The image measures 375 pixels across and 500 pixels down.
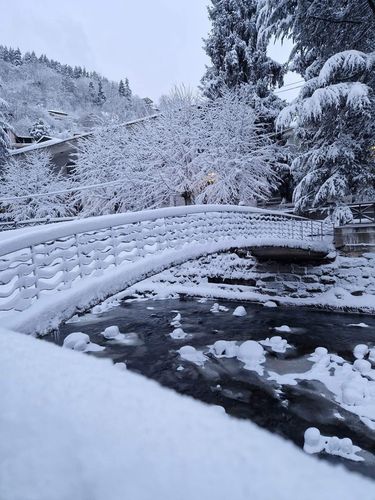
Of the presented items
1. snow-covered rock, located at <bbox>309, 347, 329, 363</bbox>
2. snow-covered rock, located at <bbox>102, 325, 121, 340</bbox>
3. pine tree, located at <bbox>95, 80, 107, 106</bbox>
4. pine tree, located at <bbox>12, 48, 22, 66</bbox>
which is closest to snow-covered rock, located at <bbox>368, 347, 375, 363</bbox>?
snow-covered rock, located at <bbox>309, 347, 329, 363</bbox>

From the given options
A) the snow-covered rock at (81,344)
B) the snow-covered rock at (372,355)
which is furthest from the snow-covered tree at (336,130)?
the snow-covered rock at (81,344)

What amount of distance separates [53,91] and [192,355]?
105709 millimetres

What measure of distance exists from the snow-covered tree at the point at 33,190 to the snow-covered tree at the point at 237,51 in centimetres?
1373

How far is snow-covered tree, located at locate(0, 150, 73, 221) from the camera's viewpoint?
24.5 meters

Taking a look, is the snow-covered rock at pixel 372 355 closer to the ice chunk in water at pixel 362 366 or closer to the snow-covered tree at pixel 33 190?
the ice chunk in water at pixel 362 366

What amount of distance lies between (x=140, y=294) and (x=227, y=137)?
1007 centimetres

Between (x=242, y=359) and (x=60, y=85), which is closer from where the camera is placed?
(x=242, y=359)

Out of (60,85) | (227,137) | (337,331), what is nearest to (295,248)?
(337,331)

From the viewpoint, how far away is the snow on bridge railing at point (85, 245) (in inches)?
182

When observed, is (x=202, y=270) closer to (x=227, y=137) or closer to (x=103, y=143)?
(x=227, y=137)

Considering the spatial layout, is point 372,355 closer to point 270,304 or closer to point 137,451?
point 270,304

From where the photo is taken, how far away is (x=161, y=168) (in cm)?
1917

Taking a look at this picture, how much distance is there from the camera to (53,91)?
93938mm

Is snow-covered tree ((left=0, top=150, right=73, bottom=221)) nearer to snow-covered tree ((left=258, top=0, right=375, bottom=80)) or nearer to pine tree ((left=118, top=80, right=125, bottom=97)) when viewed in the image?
snow-covered tree ((left=258, top=0, right=375, bottom=80))
